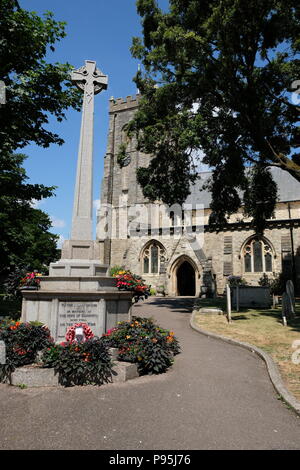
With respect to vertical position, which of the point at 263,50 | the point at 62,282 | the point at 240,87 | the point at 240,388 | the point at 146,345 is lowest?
the point at 240,388

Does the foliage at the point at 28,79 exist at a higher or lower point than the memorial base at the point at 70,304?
higher

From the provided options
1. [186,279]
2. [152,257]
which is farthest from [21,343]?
[186,279]

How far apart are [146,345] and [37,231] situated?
32.5 metres

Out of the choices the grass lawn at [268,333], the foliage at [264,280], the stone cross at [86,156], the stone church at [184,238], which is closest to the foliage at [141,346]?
the grass lawn at [268,333]

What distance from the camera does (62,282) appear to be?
6629mm

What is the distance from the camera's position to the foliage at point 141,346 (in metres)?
5.70

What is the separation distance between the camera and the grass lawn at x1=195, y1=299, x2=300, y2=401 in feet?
18.7

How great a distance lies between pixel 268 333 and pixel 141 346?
5.31 metres

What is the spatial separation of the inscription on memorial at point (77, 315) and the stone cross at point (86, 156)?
5.80ft

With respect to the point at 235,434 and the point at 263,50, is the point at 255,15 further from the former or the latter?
the point at 235,434

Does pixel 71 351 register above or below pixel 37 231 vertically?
below

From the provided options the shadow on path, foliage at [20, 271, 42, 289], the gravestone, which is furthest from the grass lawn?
foliage at [20, 271, 42, 289]

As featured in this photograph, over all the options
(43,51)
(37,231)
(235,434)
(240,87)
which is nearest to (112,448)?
(235,434)

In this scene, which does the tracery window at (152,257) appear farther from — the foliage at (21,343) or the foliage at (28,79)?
the foliage at (21,343)
